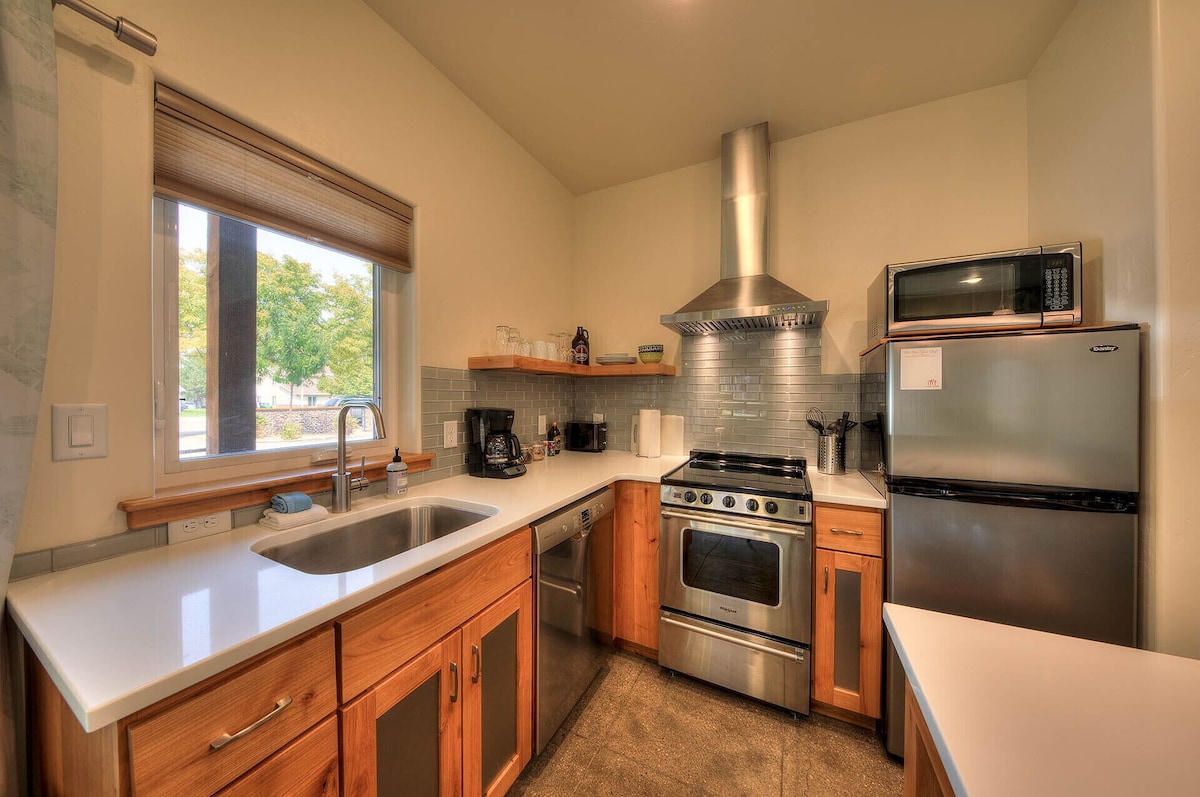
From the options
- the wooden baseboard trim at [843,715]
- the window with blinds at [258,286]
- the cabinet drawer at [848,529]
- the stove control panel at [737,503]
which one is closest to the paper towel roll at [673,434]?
the stove control panel at [737,503]

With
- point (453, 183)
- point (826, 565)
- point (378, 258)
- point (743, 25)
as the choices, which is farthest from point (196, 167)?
point (826, 565)

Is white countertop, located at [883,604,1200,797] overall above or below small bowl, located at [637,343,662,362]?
below

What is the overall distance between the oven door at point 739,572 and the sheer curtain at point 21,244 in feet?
6.08

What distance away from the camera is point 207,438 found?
1245 millimetres

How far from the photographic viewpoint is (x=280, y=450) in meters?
1.41

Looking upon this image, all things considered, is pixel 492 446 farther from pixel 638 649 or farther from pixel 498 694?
pixel 638 649

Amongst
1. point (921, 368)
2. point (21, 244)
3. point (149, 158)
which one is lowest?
point (921, 368)

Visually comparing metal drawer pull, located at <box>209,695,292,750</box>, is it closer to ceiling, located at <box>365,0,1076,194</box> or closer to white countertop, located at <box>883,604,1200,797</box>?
white countertop, located at <box>883,604,1200,797</box>

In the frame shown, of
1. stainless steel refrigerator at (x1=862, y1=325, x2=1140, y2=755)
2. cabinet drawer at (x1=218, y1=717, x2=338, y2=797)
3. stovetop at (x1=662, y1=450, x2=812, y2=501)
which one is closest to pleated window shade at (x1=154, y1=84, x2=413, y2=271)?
cabinet drawer at (x1=218, y1=717, x2=338, y2=797)

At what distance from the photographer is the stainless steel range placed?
5.46 ft

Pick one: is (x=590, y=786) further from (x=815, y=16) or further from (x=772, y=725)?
(x=815, y=16)

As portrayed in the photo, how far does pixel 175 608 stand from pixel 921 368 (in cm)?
218

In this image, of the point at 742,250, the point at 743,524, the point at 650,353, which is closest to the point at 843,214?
the point at 742,250

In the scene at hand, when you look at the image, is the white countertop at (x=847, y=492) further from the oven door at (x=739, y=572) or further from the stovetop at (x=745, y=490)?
the oven door at (x=739, y=572)
